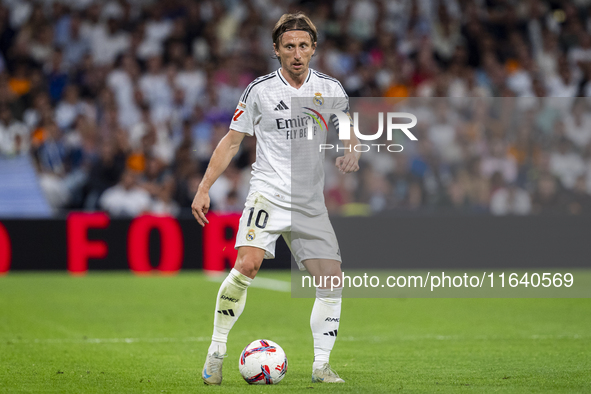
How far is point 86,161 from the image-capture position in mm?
14195

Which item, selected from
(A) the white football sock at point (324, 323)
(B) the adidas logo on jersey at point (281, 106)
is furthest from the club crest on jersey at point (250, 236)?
(B) the adidas logo on jersey at point (281, 106)

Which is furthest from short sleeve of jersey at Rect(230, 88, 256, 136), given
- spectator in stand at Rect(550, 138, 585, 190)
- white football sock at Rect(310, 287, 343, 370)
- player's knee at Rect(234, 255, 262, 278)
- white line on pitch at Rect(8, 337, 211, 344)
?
spectator in stand at Rect(550, 138, 585, 190)

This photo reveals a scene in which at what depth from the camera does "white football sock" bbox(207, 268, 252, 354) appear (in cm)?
532

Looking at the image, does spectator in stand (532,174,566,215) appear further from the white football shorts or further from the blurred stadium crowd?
the white football shorts

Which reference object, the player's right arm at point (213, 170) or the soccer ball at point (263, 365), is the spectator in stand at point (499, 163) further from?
the soccer ball at point (263, 365)

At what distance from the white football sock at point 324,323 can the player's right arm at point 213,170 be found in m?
0.94

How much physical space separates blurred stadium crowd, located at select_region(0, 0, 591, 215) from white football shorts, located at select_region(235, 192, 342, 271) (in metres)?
6.71

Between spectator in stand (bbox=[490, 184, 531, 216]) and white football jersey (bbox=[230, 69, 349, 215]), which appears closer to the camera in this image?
white football jersey (bbox=[230, 69, 349, 215])

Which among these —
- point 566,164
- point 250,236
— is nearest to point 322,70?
point 566,164

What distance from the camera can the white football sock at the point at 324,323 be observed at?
17.8ft

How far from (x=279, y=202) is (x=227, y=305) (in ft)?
2.45

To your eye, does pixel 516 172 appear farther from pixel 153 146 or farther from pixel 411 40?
pixel 153 146

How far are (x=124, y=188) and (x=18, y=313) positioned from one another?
15.1 feet

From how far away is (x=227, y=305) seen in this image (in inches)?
211
